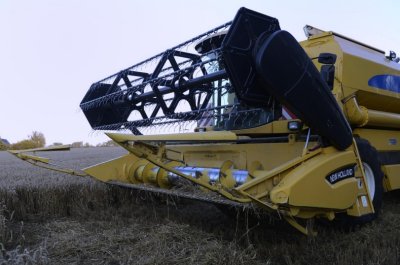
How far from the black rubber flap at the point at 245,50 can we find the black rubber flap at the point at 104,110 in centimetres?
201

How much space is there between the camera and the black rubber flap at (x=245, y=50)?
299 cm

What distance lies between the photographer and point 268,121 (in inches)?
155

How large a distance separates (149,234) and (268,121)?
1.55m

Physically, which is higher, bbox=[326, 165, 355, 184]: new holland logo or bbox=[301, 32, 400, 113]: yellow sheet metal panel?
bbox=[301, 32, 400, 113]: yellow sheet metal panel

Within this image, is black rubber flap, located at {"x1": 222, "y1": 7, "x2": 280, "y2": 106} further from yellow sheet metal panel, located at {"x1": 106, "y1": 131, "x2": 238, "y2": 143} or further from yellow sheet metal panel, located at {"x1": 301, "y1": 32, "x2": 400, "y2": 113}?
yellow sheet metal panel, located at {"x1": 301, "y1": 32, "x2": 400, "y2": 113}

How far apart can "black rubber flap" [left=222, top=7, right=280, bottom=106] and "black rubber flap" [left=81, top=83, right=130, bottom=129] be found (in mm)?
2006

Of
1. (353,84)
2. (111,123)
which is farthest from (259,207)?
(111,123)

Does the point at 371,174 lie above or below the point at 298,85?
below

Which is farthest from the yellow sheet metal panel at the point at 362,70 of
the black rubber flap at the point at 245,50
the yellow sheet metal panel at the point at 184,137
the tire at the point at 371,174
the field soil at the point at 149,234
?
the yellow sheet metal panel at the point at 184,137

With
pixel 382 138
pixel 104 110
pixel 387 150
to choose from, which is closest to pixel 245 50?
pixel 382 138

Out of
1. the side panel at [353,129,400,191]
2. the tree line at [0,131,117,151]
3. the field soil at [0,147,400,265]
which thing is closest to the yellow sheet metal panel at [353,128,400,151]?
the side panel at [353,129,400,191]

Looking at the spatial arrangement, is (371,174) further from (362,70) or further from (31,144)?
(31,144)

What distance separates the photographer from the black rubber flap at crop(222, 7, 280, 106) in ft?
9.81

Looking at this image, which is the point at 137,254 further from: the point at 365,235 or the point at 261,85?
the point at 365,235
